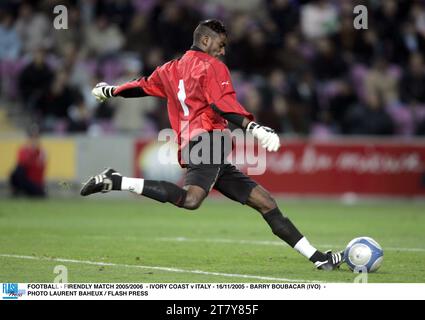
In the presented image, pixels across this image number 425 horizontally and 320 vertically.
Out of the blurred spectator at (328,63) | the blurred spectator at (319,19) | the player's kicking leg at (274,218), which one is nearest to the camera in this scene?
the player's kicking leg at (274,218)

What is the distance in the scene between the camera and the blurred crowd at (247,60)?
850 inches

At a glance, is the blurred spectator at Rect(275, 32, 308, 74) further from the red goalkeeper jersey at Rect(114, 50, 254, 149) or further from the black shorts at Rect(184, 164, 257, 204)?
the black shorts at Rect(184, 164, 257, 204)

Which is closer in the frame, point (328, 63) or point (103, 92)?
point (103, 92)

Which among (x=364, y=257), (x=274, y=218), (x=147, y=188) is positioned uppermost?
(x=147, y=188)

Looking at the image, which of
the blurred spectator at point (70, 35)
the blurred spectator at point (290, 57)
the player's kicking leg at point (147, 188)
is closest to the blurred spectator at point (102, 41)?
the blurred spectator at point (70, 35)

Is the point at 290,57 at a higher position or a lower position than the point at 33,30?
lower

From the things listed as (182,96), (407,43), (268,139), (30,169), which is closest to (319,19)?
(407,43)

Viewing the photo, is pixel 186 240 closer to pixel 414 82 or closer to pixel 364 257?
pixel 364 257

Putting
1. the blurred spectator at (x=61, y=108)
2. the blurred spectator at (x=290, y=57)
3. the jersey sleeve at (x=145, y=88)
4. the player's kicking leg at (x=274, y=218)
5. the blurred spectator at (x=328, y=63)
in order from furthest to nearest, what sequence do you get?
1. the blurred spectator at (x=290, y=57)
2. the blurred spectator at (x=328, y=63)
3. the blurred spectator at (x=61, y=108)
4. the jersey sleeve at (x=145, y=88)
5. the player's kicking leg at (x=274, y=218)

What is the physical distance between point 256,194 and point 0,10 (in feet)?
50.1

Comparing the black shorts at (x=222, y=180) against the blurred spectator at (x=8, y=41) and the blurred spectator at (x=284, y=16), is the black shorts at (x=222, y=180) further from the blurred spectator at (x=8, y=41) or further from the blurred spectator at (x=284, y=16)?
the blurred spectator at (x=284, y=16)

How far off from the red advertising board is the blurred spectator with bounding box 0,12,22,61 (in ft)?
13.8

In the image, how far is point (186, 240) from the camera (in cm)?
1273

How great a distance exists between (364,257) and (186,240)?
3736mm
